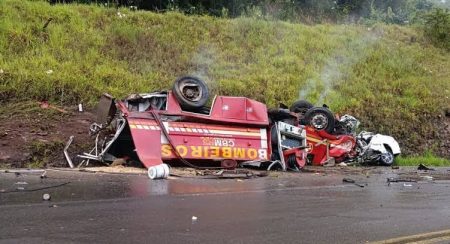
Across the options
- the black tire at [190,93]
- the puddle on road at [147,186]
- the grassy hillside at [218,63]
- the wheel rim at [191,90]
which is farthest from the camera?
the grassy hillside at [218,63]

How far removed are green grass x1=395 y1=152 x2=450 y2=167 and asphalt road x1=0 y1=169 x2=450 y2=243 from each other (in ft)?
24.8

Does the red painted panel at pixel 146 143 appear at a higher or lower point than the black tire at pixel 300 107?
lower

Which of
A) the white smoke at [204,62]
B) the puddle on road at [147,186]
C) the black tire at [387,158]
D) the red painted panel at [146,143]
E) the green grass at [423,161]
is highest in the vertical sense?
the white smoke at [204,62]

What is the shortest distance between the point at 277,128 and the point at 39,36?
9366 mm

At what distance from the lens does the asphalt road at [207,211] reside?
5090mm

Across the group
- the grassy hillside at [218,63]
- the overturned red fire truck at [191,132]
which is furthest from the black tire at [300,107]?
the overturned red fire truck at [191,132]

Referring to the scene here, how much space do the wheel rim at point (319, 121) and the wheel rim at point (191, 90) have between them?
379 cm

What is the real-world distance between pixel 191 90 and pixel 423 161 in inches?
381

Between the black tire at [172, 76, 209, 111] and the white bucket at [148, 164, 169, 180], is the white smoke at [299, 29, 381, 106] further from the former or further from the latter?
the white bucket at [148, 164, 169, 180]

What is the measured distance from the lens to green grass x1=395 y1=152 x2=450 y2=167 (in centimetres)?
1759

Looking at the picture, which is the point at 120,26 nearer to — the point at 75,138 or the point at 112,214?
the point at 75,138

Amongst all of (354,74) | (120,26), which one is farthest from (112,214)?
(354,74)

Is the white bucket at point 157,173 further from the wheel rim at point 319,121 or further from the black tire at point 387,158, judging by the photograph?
the black tire at point 387,158

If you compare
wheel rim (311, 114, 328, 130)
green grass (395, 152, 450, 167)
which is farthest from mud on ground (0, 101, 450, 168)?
green grass (395, 152, 450, 167)
